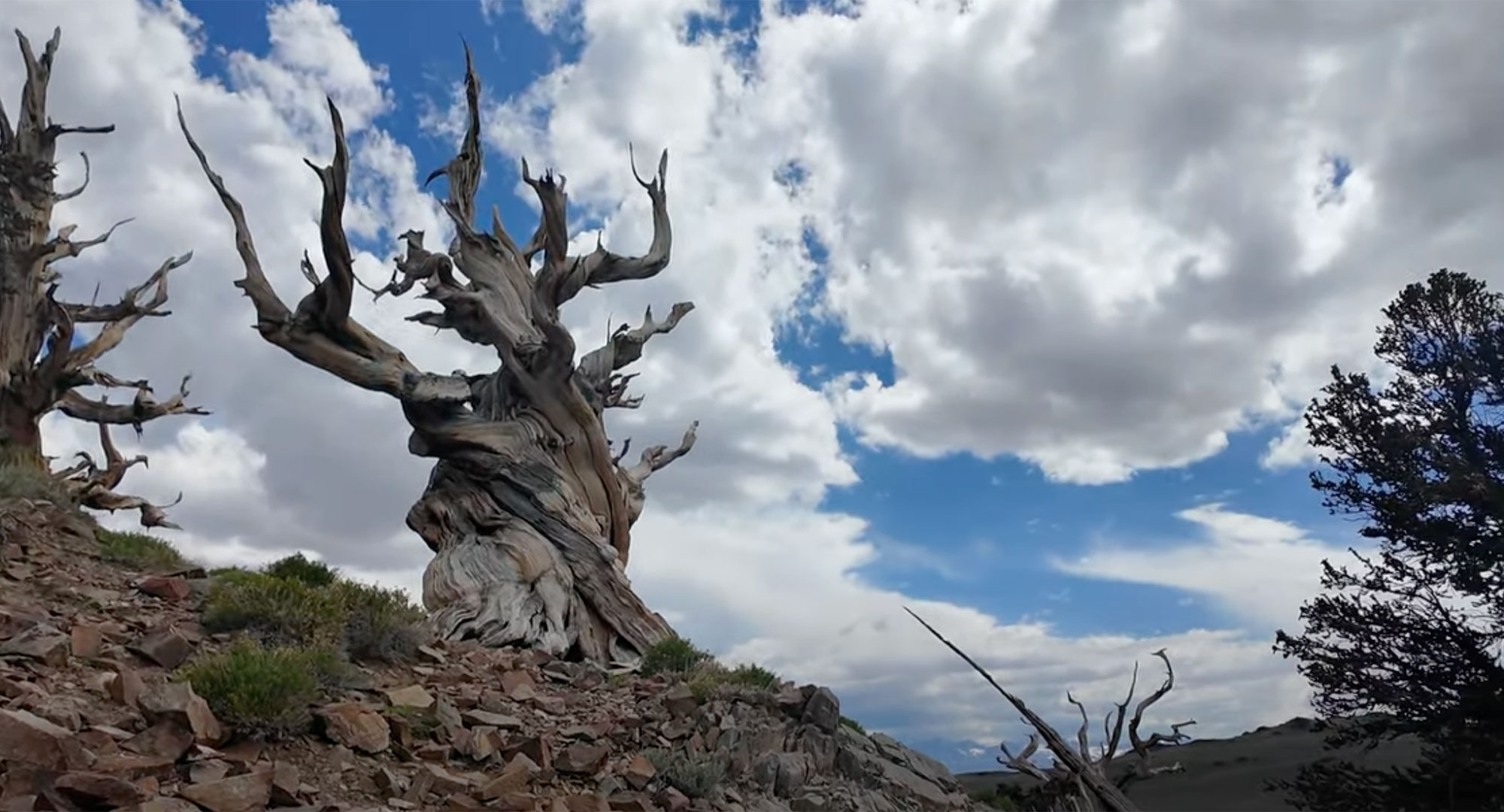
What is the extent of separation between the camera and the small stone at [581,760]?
6418 mm

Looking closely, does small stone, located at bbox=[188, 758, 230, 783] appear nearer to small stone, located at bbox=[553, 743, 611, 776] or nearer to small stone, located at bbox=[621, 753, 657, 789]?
small stone, located at bbox=[553, 743, 611, 776]

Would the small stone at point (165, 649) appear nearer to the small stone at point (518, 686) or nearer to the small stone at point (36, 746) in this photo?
the small stone at point (36, 746)

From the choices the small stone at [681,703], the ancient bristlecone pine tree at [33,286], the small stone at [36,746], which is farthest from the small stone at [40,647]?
the ancient bristlecone pine tree at [33,286]

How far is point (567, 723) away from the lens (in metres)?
7.65

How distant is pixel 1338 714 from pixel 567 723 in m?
14.4

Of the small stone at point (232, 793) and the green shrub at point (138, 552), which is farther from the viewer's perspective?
the green shrub at point (138, 552)

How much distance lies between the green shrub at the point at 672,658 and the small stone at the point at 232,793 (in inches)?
241

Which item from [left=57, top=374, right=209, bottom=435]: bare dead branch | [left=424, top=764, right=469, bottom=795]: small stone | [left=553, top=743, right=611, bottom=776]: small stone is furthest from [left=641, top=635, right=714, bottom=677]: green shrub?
[left=57, top=374, right=209, bottom=435]: bare dead branch

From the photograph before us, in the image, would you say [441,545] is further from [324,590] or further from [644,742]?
[644,742]

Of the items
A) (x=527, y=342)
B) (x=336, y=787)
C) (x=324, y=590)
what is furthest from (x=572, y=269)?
(x=336, y=787)

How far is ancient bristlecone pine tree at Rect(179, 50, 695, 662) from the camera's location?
37.8ft

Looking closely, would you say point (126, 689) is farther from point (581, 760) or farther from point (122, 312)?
point (122, 312)

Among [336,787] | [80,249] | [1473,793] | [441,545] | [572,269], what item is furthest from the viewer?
[80,249]

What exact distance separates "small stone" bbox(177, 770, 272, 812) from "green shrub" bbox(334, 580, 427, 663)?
2.91 meters
